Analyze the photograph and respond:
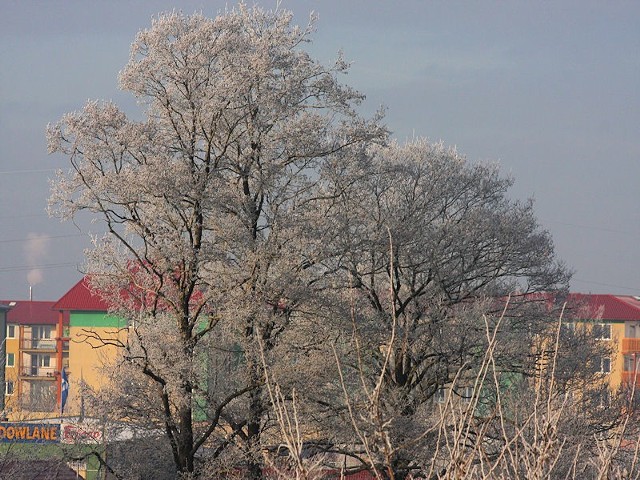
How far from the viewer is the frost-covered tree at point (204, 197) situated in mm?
25891

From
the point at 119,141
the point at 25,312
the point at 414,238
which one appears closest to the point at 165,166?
the point at 119,141

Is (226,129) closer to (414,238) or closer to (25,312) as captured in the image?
(414,238)

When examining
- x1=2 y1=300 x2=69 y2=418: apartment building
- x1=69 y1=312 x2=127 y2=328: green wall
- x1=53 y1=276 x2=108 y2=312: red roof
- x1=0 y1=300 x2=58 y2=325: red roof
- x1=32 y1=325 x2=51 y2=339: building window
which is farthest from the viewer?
x1=32 y1=325 x2=51 y2=339: building window

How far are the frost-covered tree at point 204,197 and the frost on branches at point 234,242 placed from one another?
0.05 metres

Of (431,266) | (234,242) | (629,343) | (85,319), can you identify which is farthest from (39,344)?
(234,242)

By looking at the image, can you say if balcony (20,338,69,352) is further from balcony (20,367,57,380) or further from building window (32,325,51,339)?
balcony (20,367,57,380)

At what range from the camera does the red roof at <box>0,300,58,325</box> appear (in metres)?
109

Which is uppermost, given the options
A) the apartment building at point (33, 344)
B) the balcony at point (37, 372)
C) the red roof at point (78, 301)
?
the red roof at point (78, 301)

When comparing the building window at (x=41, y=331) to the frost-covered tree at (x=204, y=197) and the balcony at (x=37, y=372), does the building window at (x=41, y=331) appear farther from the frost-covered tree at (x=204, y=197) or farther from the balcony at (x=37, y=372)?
the frost-covered tree at (x=204, y=197)

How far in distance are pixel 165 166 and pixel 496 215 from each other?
39.8 ft

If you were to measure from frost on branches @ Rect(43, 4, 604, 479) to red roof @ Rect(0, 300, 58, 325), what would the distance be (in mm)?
83677

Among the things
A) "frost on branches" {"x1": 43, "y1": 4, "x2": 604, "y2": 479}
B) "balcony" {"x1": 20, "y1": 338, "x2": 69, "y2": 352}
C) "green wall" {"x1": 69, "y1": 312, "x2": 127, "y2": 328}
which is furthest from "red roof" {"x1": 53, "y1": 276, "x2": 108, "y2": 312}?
"frost on branches" {"x1": 43, "y1": 4, "x2": 604, "y2": 479}

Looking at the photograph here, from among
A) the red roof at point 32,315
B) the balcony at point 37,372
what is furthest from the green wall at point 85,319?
the red roof at point 32,315

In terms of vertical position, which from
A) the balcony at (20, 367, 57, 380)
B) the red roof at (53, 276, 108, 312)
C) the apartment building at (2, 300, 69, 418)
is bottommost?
the balcony at (20, 367, 57, 380)
